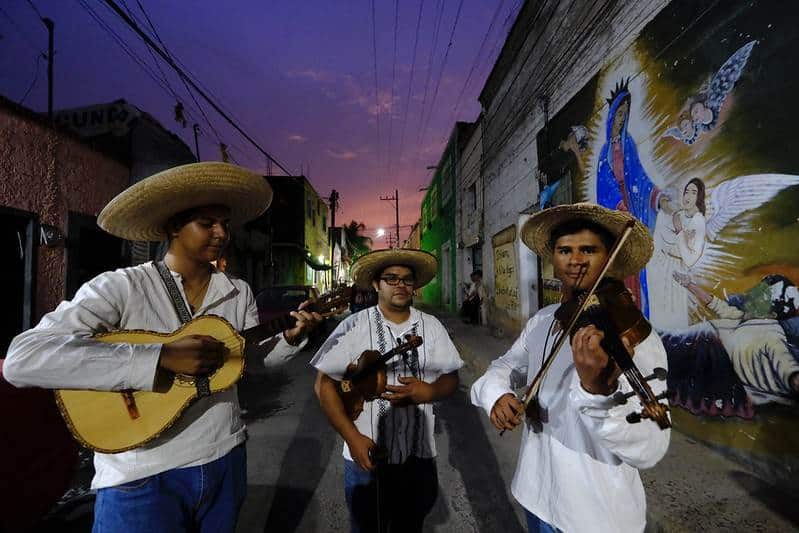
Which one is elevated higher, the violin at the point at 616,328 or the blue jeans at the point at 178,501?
the violin at the point at 616,328

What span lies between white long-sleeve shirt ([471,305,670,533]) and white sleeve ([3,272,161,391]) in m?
1.46

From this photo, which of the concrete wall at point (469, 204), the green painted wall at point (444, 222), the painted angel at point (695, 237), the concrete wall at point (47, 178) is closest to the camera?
the painted angel at point (695, 237)

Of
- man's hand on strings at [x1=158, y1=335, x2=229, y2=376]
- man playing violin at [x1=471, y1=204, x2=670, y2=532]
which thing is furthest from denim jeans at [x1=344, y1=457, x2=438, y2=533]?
man's hand on strings at [x1=158, y1=335, x2=229, y2=376]

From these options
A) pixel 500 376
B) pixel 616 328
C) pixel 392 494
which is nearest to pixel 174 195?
pixel 500 376

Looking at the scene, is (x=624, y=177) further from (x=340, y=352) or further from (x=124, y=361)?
(x=124, y=361)

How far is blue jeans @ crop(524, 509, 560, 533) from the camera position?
1520mm

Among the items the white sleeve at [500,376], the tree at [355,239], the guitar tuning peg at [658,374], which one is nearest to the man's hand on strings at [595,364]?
the guitar tuning peg at [658,374]

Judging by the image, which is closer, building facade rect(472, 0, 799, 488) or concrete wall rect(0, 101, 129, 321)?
building facade rect(472, 0, 799, 488)

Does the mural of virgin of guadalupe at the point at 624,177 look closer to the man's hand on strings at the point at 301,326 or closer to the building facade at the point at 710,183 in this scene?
the building facade at the point at 710,183

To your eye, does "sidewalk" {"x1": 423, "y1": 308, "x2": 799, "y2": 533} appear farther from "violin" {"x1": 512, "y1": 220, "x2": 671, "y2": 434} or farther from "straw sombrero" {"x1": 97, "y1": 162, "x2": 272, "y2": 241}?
"straw sombrero" {"x1": 97, "y1": 162, "x2": 272, "y2": 241}

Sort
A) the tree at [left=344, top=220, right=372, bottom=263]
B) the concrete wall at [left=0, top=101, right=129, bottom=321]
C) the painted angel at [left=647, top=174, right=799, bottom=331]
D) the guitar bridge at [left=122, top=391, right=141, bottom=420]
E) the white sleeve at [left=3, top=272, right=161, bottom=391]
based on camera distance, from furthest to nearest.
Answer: the tree at [left=344, top=220, right=372, bottom=263], the concrete wall at [left=0, top=101, right=129, bottom=321], the painted angel at [left=647, top=174, right=799, bottom=331], the guitar bridge at [left=122, top=391, right=141, bottom=420], the white sleeve at [left=3, top=272, right=161, bottom=391]

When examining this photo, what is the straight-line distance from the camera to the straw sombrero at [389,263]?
8.20 feet

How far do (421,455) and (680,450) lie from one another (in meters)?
3.10

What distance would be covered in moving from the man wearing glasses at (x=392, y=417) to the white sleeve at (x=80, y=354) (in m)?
0.86
